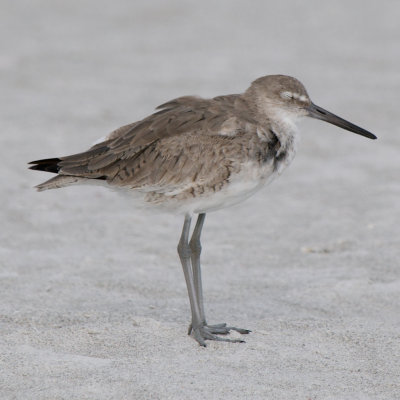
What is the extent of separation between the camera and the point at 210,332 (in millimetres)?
5965

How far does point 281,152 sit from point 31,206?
11.6 feet

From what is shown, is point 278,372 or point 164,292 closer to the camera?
point 278,372

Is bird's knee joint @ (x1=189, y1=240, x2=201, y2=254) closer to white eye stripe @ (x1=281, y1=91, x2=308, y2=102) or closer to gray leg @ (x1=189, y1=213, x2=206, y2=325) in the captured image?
gray leg @ (x1=189, y1=213, x2=206, y2=325)

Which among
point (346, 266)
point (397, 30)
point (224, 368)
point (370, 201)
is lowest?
point (224, 368)

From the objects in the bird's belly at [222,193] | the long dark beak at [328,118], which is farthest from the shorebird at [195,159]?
the long dark beak at [328,118]

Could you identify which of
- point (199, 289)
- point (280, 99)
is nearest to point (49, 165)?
point (199, 289)

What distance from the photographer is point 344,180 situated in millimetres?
9844

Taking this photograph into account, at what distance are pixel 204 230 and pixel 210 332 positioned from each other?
270cm

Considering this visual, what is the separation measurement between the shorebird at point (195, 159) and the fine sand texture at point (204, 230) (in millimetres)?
324

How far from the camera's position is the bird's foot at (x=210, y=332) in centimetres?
588

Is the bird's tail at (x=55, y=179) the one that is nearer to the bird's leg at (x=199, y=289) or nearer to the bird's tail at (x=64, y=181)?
the bird's tail at (x=64, y=181)

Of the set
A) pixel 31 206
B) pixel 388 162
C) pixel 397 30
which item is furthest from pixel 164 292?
pixel 397 30

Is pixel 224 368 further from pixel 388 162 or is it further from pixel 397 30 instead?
pixel 397 30

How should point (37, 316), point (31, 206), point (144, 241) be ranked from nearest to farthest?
→ point (37, 316), point (144, 241), point (31, 206)
